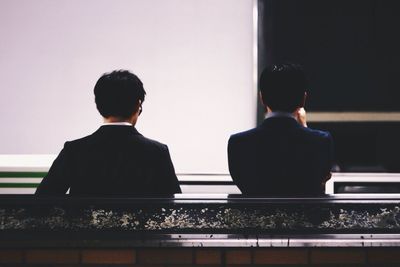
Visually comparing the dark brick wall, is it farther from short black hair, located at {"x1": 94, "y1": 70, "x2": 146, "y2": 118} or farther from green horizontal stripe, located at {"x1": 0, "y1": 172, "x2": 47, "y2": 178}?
green horizontal stripe, located at {"x1": 0, "y1": 172, "x2": 47, "y2": 178}

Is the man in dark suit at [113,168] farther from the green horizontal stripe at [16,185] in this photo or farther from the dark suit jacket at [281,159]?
the green horizontal stripe at [16,185]

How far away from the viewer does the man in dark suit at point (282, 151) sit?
175 centimetres

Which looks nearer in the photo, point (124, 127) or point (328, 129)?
point (124, 127)

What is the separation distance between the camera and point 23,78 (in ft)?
9.49

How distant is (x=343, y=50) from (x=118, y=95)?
164 cm

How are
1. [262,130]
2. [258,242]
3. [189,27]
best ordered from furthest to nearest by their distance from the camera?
[189,27], [262,130], [258,242]

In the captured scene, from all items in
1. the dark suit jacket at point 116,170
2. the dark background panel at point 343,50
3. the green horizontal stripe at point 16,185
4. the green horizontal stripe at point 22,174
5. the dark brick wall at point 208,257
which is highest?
the dark background panel at point 343,50

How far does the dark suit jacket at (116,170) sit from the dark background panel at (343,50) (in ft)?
4.44

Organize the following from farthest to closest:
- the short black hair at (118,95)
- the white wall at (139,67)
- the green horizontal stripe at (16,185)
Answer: the green horizontal stripe at (16,185) < the white wall at (139,67) < the short black hair at (118,95)

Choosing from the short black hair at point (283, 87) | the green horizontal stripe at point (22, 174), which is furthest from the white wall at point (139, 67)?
the short black hair at point (283, 87)

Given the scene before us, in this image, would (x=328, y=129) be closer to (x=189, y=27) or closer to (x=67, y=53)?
(x=189, y=27)

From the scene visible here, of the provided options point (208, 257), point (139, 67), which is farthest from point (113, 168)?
point (139, 67)

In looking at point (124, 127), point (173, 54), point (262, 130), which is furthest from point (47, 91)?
point (262, 130)

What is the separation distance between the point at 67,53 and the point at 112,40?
0.27 m
